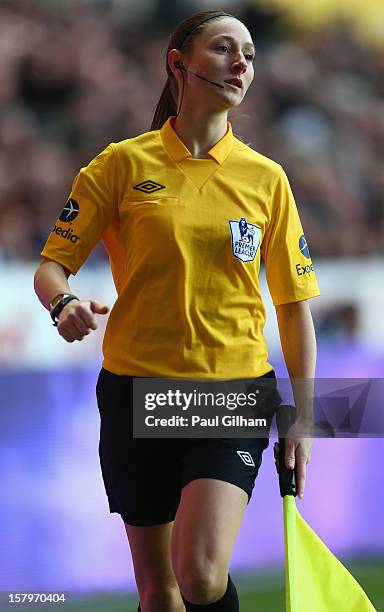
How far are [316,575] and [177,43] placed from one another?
54.5 inches

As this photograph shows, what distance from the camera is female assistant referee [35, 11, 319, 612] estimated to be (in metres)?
2.52

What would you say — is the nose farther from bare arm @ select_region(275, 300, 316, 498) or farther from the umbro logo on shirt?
bare arm @ select_region(275, 300, 316, 498)

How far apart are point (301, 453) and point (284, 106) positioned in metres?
5.61

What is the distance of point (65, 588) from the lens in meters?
4.20

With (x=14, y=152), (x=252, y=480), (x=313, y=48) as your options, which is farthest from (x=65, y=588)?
(x=313, y=48)

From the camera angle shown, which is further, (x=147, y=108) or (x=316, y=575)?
(x=147, y=108)

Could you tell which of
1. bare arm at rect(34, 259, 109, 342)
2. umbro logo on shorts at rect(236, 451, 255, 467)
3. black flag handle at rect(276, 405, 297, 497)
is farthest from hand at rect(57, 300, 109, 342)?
black flag handle at rect(276, 405, 297, 497)

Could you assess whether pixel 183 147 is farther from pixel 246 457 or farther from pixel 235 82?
pixel 246 457

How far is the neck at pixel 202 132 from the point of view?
2693 mm

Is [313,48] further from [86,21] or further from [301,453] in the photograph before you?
[301,453]

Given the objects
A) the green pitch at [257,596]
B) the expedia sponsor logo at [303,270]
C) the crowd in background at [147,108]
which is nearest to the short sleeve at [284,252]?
the expedia sponsor logo at [303,270]

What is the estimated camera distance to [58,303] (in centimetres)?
245

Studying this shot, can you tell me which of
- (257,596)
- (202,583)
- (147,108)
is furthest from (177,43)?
(147,108)

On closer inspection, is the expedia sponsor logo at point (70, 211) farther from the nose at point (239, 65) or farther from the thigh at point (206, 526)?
the thigh at point (206, 526)
